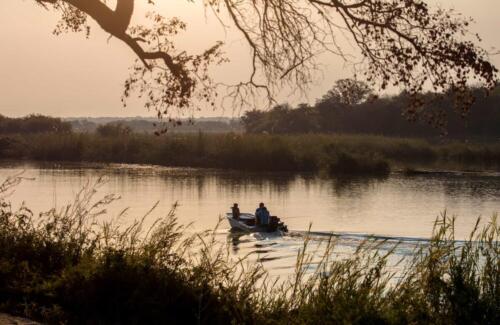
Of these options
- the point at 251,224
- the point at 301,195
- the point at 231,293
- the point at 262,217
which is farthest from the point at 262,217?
the point at 231,293

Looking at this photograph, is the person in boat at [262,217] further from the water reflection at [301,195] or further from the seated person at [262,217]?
the water reflection at [301,195]

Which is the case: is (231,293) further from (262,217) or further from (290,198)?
(290,198)

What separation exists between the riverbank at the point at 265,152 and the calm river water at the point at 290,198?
3.02 m

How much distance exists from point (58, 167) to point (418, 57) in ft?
147

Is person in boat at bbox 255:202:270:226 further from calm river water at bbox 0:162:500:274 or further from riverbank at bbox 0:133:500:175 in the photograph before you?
riverbank at bbox 0:133:500:175

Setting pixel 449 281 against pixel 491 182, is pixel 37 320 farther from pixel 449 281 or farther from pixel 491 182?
pixel 491 182

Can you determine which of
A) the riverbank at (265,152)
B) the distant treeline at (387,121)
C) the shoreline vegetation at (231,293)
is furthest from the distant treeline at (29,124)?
the shoreline vegetation at (231,293)

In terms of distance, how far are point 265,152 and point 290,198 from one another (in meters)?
15.2

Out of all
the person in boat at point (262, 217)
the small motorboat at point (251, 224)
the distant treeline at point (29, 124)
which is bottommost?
the small motorboat at point (251, 224)

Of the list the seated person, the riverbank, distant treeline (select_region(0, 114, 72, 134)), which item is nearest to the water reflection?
the seated person

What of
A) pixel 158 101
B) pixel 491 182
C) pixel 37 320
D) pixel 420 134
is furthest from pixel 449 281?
pixel 420 134

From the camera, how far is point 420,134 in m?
73.8

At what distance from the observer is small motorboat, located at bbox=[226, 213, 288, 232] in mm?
28078

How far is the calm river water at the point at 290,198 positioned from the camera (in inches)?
1120
